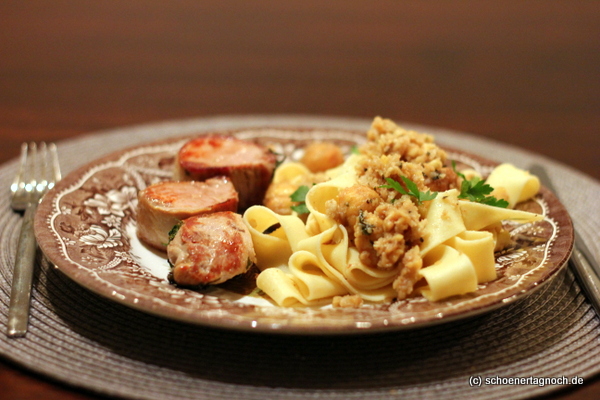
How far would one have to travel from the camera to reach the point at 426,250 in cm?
359

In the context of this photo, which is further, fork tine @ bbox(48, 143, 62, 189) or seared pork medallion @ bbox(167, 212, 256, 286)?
fork tine @ bbox(48, 143, 62, 189)

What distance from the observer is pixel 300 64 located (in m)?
9.90

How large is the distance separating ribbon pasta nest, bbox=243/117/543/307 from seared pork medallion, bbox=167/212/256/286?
0.70 feet

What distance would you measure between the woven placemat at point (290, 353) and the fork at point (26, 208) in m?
0.07

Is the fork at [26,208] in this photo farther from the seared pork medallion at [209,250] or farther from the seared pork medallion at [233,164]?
the seared pork medallion at [233,164]

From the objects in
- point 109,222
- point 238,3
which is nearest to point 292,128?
point 109,222

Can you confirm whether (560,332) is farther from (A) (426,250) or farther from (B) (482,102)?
(B) (482,102)

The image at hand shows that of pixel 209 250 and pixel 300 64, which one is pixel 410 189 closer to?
pixel 209 250

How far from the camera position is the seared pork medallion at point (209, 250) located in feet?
11.1

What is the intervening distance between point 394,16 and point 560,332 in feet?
30.7

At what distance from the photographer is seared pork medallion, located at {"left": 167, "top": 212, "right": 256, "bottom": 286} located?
11.1 feet

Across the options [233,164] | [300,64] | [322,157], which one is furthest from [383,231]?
[300,64]

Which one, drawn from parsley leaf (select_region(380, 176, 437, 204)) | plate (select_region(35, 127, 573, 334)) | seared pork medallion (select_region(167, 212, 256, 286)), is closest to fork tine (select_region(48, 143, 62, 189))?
plate (select_region(35, 127, 573, 334))

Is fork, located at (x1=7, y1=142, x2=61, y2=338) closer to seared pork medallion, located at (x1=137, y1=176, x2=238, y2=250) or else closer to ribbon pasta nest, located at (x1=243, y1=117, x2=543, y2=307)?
seared pork medallion, located at (x1=137, y1=176, x2=238, y2=250)
